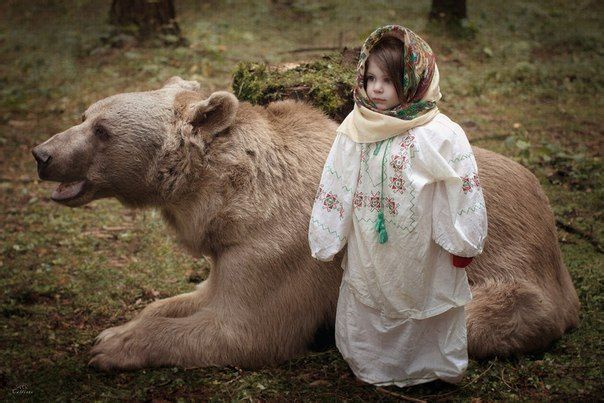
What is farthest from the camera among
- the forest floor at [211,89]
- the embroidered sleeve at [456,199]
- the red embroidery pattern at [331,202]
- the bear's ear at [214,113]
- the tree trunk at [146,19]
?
the tree trunk at [146,19]

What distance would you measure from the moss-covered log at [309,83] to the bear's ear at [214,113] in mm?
1082

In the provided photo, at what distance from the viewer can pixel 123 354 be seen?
14.6ft

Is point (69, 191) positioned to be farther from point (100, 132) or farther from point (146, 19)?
point (146, 19)

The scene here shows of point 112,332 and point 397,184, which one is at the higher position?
point 397,184

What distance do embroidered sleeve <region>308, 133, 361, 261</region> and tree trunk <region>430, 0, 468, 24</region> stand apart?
8959 millimetres

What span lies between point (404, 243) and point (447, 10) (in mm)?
9322

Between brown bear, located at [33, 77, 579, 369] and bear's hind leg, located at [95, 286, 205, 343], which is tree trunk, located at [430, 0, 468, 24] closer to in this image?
brown bear, located at [33, 77, 579, 369]

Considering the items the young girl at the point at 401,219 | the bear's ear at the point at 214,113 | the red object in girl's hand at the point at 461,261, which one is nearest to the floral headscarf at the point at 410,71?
the young girl at the point at 401,219

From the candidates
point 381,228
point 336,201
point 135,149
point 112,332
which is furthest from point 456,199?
point 112,332

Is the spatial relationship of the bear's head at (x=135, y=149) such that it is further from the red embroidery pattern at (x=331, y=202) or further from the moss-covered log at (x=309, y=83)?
the moss-covered log at (x=309, y=83)

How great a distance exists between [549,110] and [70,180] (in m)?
7.27

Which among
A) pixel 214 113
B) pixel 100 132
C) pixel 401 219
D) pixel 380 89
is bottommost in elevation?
pixel 401 219

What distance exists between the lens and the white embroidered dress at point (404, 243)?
11.9 feet

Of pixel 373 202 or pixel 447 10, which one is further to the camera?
pixel 447 10
